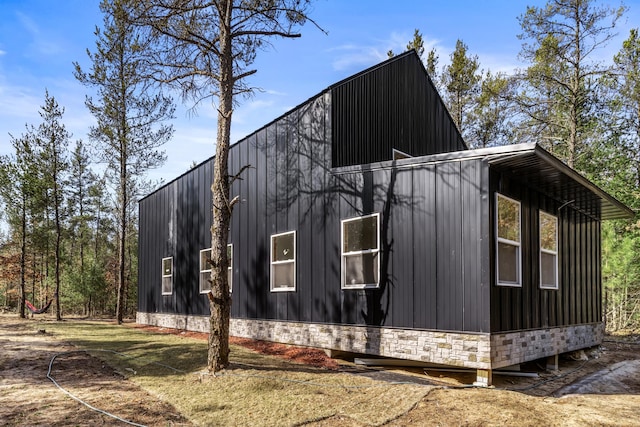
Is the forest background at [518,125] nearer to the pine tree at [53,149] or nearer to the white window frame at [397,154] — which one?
the pine tree at [53,149]

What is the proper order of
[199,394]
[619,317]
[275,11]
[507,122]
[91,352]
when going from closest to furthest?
[199,394] → [275,11] → [91,352] → [619,317] → [507,122]

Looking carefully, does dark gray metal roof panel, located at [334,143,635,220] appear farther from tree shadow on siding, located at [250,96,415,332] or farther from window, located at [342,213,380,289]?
window, located at [342,213,380,289]

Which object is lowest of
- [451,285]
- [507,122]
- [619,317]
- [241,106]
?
[619,317]

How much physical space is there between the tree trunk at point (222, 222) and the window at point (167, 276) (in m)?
8.99

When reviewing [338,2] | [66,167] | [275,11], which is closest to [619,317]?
[338,2]

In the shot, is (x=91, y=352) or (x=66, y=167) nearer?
(x=91, y=352)

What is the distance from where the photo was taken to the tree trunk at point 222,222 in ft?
21.9

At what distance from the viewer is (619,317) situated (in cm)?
1614

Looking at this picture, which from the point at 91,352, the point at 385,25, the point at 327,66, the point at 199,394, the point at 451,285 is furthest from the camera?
the point at 385,25

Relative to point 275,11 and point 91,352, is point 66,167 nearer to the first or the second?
point 91,352

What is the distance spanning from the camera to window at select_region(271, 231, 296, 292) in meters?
9.80

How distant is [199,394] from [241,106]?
4940 mm

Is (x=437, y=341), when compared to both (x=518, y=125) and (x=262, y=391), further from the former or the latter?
(x=518, y=125)

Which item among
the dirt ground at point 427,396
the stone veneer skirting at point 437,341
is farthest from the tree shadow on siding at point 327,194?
the dirt ground at point 427,396
